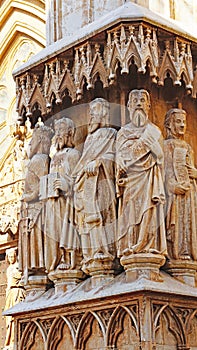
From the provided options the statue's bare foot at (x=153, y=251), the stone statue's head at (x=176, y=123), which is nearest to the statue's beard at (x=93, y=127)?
the stone statue's head at (x=176, y=123)

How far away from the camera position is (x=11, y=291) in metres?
8.65

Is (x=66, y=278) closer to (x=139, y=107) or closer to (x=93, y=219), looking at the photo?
(x=93, y=219)

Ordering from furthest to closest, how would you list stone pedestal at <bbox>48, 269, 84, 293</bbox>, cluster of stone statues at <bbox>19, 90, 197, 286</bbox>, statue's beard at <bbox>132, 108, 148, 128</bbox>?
1. stone pedestal at <bbox>48, 269, 84, 293</bbox>
2. statue's beard at <bbox>132, 108, 148, 128</bbox>
3. cluster of stone statues at <bbox>19, 90, 197, 286</bbox>

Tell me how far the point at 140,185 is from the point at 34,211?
3.72 feet

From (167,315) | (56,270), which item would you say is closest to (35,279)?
(56,270)

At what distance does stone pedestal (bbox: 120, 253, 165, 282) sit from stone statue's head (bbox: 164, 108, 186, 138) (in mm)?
1011

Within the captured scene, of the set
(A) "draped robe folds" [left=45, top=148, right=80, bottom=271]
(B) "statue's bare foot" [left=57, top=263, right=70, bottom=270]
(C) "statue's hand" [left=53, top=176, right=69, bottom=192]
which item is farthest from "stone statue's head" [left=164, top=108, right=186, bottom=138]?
(B) "statue's bare foot" [left=57, top=263, right=70, bottom=270]

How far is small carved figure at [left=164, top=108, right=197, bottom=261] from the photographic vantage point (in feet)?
18.2

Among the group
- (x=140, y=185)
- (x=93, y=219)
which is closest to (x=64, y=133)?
(x=93, y=219)

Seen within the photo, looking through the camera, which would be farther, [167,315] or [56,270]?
[56,270]

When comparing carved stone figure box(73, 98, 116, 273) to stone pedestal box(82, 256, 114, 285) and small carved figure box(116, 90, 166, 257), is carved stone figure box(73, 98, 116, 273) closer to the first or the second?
stone pedestal box(82, 256, 114, 285)

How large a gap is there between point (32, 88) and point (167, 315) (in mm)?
2247

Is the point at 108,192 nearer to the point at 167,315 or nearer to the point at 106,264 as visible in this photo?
the point at 106,264

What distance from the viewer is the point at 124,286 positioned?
17.4 ft
